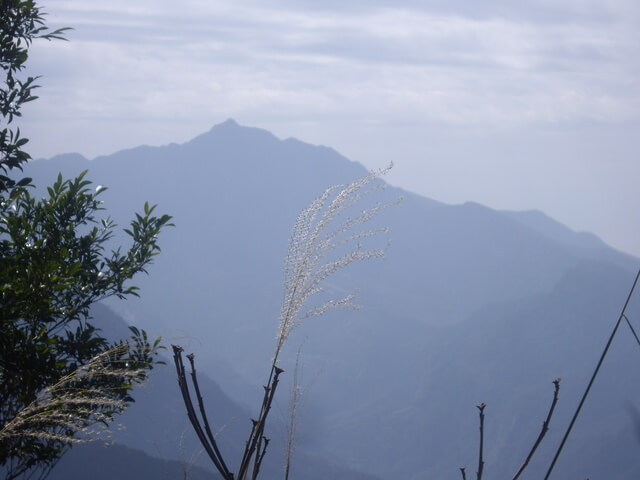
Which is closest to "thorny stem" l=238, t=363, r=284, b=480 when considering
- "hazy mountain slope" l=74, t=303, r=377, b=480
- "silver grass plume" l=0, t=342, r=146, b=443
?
"silver grass plume" l=0, t=342, r=146, b=443

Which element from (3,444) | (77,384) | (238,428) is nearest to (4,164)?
(77,384)

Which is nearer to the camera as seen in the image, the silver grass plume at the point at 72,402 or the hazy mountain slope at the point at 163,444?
the silver grass plume at the point at 72,402

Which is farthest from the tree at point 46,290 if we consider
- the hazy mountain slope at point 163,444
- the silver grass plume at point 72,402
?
the hazy mountain slope at point 163,444

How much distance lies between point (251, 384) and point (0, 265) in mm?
192731

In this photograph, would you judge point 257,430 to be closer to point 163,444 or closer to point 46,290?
point 46,290

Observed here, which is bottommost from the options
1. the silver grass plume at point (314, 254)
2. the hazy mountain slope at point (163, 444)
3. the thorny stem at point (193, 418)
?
the thorny stem at point (193, 418)

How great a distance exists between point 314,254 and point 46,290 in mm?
2420

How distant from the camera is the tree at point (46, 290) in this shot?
394 centimetres

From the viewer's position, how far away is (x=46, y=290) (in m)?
4.09

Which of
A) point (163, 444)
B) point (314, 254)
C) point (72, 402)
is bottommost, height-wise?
point (72, 402)

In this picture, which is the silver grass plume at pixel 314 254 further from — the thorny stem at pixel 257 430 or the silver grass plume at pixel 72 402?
the silver grass plume at pixel 72 402

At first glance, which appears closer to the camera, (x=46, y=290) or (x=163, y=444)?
(x=46, y=290)

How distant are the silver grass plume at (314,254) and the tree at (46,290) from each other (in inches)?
53.0

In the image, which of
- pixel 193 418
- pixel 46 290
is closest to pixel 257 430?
pixel 193 418
